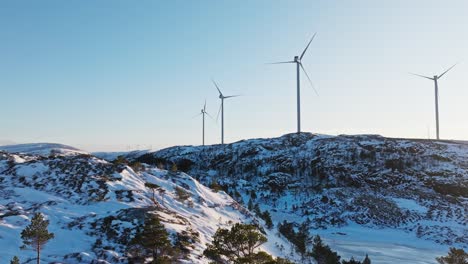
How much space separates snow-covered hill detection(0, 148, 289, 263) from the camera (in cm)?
2873

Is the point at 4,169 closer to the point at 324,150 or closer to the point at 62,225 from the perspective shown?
the point at 62,225

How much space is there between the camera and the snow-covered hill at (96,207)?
28.7m

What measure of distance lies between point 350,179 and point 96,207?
70.8 meters

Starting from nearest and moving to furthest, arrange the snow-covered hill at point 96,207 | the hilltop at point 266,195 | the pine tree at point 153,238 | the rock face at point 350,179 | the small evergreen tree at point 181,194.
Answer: the pine tree at point 153,238 < the snow-covered hill at point 96,207 < the hilltop at point 266,195 < the small evergreen tree at point 181,194 < the rock face at point 350,179

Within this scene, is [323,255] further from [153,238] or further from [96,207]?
[96,207]

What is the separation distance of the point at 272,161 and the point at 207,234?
75467 millimetres

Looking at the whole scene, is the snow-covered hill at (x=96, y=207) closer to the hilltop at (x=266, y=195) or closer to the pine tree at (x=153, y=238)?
the hilltop at (x=266, y=195)

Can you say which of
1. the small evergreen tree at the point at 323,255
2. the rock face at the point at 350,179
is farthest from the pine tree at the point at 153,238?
the rock face at the point at 350,179

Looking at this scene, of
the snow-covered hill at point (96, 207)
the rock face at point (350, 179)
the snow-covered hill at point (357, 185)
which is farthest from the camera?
the rock face at point (350, 179)

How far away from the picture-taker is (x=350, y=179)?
93.5m

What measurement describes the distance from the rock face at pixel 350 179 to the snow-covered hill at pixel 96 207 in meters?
19.7

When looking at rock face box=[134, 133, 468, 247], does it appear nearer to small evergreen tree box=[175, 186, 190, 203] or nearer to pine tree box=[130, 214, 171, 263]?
small evergreen tree box=[175, 186, 190, 203]

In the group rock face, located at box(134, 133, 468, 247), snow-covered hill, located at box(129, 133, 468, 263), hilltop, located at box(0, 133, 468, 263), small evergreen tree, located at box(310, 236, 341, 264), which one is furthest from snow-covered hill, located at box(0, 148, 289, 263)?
snow-covered hill, located at box(129, 133, 468, 263)

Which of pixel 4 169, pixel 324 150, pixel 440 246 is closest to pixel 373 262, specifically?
pixel 440 246
